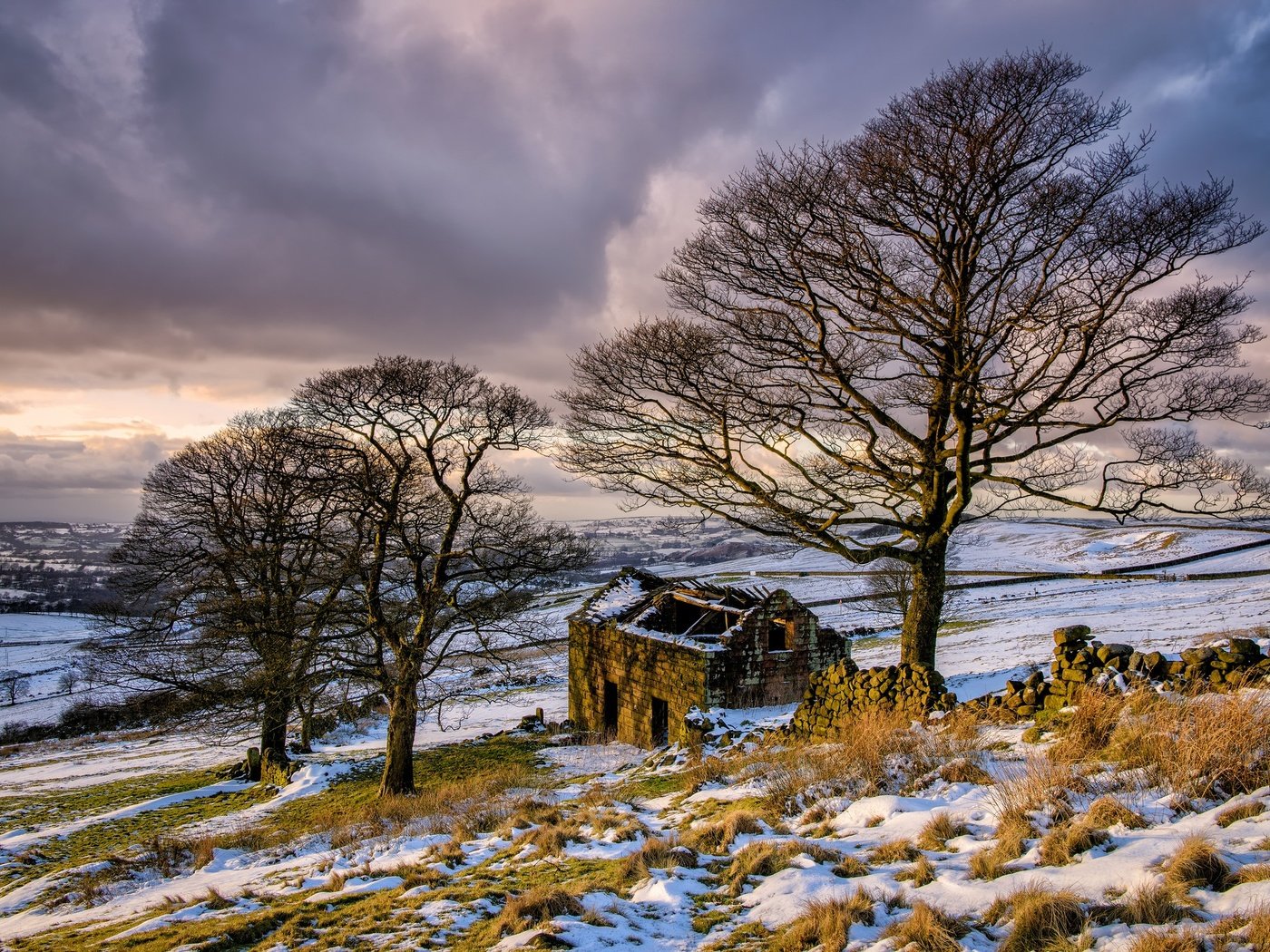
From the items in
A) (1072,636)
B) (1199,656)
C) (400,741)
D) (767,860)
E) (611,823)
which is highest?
(1072,636)

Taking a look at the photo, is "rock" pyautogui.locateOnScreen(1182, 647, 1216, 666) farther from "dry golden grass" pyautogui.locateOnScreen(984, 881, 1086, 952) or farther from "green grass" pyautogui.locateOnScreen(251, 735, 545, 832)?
"green grass" pyautogui.locateOnScreen(251, 735, 545, 832)

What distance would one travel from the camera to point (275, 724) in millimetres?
16984

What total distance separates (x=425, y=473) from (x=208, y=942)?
10.4 meters

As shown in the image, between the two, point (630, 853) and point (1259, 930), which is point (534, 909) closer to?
point (630, 853)

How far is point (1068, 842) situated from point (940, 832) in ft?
2.91

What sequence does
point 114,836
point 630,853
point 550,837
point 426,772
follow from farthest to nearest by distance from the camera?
point 426,772, point 114,836, point 550,837, point 630,853

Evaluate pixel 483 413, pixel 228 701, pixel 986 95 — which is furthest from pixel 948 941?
pixel 228 701

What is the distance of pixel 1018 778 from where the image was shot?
5.30 meters

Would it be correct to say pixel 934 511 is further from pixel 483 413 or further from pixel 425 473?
pixel 425 473

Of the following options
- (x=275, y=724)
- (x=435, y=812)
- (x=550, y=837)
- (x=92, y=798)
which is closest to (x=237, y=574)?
(x=275, y=724)

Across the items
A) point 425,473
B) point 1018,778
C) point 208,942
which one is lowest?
point 208,942

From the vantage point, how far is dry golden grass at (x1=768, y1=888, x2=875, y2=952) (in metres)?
3.64

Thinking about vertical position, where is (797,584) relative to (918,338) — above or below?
below

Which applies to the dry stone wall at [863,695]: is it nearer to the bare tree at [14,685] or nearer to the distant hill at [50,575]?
the bare tree at [14,685]
